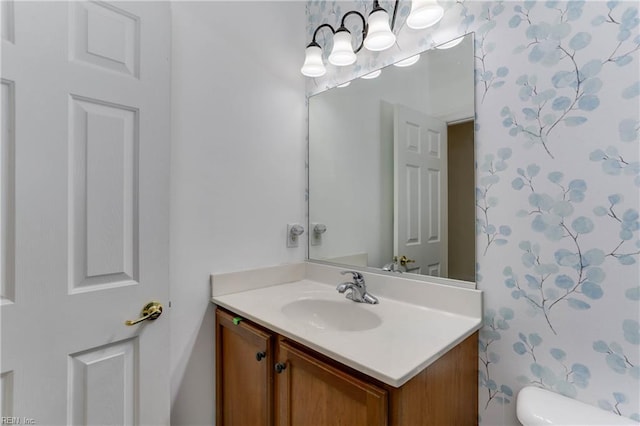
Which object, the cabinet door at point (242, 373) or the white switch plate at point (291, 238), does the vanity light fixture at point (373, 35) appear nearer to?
the white switch plate at point (291, 238)

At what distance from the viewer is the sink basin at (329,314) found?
122 cm

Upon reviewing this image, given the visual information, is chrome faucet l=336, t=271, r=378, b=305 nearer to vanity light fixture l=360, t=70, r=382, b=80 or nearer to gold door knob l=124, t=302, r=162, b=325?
gold door knob l=124, t=302, r=162, b=325

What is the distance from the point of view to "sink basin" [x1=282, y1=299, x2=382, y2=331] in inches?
47.9

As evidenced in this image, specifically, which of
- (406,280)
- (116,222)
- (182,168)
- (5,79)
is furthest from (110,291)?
(406,280)

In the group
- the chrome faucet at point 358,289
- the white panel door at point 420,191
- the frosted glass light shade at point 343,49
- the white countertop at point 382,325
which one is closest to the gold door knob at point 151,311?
the white countertop at point 382,325

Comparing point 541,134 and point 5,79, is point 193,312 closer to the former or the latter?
point 5,79

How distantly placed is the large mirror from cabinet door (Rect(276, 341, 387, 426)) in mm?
580

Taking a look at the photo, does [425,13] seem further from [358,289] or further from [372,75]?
[358,289]

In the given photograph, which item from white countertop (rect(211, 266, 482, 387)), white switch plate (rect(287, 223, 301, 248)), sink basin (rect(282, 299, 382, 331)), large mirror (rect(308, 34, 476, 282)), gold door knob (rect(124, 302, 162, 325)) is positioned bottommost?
sink basin (rect(282, 299, 382, 331))

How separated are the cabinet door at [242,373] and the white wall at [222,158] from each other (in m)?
0.06

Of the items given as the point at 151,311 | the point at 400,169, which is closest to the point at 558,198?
the point at 400,169

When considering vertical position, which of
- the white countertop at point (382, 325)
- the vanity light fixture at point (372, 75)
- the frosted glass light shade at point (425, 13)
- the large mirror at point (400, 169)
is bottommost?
the white countertop at point (382, 325)

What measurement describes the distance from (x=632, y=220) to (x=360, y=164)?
3.23 feet

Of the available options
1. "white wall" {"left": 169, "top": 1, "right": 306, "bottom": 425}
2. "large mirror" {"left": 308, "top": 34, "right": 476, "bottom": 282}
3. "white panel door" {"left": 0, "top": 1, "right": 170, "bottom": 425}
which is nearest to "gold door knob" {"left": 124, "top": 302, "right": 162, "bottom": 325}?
Answer: "white panel door" {"left": 0, "top": 1, "right": 170, "bottom": 425}
